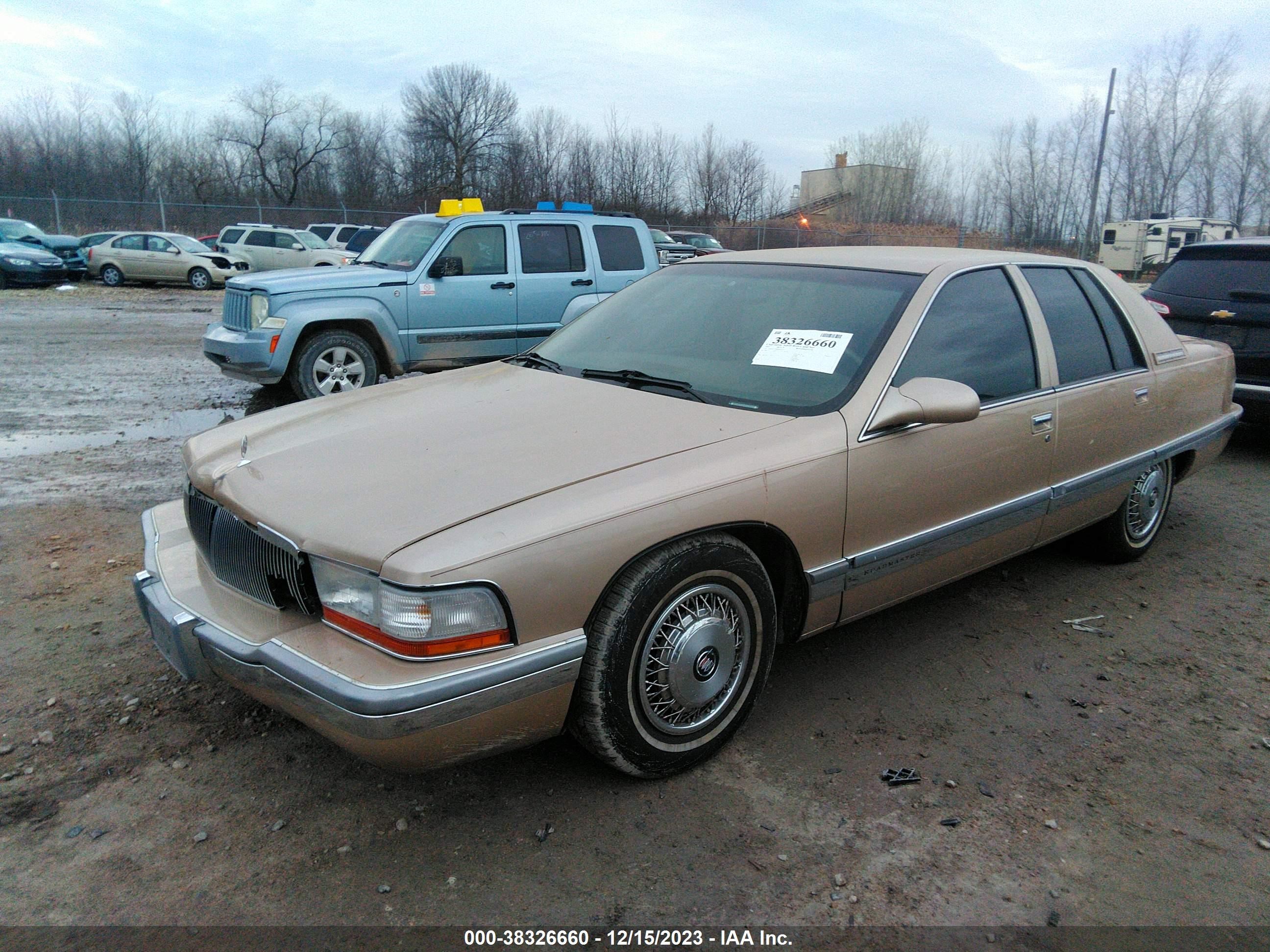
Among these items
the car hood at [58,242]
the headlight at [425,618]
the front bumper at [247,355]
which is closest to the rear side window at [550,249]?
the front bumper at [247,355]

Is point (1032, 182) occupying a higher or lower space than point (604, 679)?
higher

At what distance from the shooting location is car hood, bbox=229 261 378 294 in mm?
7926

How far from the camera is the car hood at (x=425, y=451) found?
7.94 feet

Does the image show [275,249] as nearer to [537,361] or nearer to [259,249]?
[259,249]

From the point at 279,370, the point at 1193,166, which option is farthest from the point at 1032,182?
the point at 279,370

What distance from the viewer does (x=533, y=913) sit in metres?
2.25

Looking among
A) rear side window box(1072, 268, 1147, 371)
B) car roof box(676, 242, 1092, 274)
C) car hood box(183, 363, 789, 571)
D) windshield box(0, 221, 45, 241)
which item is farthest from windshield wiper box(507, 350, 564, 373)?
windshield box(0, 221, 45, 241)

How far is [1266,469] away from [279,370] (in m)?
8.18

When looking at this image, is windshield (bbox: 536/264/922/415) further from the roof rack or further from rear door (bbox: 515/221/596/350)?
the roof rack

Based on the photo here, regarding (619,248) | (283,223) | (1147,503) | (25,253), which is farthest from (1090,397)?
(283,223)

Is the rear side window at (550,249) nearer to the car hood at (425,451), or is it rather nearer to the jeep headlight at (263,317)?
the jeep headlight at (263,317)

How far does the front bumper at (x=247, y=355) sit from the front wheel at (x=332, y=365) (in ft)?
0.60

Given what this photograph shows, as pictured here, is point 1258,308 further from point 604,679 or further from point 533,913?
point 533,913

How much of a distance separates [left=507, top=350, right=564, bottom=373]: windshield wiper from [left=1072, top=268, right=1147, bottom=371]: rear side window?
258 cm
